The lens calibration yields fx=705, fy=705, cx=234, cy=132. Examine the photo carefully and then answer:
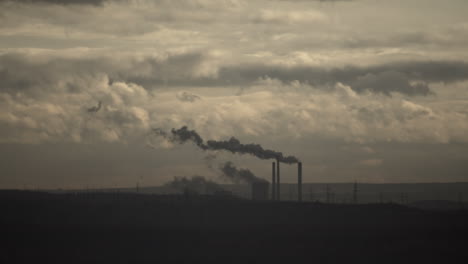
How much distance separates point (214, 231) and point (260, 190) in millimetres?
38965

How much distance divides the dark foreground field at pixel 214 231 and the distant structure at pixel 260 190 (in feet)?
51.7

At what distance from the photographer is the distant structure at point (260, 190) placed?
14988 cm

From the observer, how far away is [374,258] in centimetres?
9444

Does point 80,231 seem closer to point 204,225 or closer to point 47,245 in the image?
point 47,245

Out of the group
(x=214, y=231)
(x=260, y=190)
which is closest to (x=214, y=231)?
(x=214, y=231)

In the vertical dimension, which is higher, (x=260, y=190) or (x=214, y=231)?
(x=260, y=190)

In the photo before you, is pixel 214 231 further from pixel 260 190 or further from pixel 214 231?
pixel 260 190

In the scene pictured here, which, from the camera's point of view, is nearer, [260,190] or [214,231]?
[214,231]

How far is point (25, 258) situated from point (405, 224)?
6280 cm

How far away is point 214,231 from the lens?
369 ft

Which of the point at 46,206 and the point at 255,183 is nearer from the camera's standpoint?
the point at 46,206

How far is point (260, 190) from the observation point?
15038 centimetres

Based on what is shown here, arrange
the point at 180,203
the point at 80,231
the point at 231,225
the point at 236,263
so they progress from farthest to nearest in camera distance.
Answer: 1. the point at 180,203
2. the point at 231,225
3. the point at 80,231
4. the point at 236,263

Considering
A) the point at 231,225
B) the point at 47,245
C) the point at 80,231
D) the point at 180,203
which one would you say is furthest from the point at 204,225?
the point at 47,245
